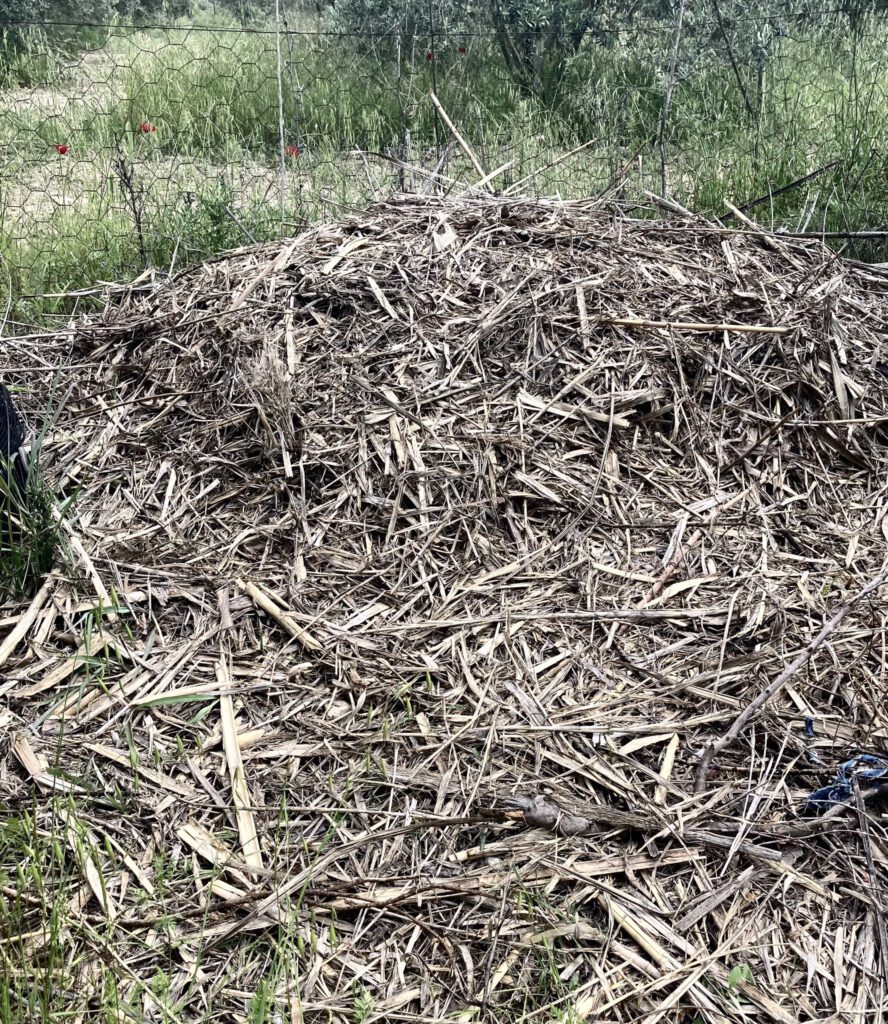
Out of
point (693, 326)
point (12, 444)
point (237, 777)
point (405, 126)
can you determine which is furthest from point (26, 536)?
point (405, 126)

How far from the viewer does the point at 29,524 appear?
7.39 feet

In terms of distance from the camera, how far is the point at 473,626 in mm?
2154

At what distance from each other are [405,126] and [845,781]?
13.6 feet

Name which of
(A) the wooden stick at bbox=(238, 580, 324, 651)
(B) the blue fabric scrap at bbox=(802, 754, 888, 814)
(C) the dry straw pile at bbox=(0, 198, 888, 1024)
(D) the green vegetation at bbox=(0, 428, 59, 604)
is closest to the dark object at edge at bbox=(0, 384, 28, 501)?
(D) the green vegetation at bbox=(0, 428, 59, 604)

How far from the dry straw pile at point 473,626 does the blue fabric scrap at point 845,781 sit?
→ 0.12 feet

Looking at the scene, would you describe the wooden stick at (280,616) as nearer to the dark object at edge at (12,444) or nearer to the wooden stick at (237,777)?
the wooden stick at (237,777)

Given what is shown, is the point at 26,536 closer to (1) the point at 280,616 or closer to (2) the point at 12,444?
(2) the point at 12,444

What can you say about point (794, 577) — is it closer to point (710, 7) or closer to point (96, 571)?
point (96, 571)

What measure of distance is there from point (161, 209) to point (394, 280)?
195cm

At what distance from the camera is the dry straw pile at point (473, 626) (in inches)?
63.2

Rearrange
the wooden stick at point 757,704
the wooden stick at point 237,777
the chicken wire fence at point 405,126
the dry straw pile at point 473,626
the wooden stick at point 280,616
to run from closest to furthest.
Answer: the dry straw pile at point 473,626, the wooden stick at point 237,777, the wooden stick at point 757,704, the wooden stick at point 280,616, the chicken wire fence at point 405,126

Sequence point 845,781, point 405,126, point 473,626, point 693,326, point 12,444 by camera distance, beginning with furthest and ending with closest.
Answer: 1. point 405,126
2. point 693,326
3. point 12,444
4. point 473,626
5. point 845,781

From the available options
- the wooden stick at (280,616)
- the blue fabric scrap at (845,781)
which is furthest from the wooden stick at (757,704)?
the wooden stick at (280,616)

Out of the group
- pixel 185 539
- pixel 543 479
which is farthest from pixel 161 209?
pixel 543 479
